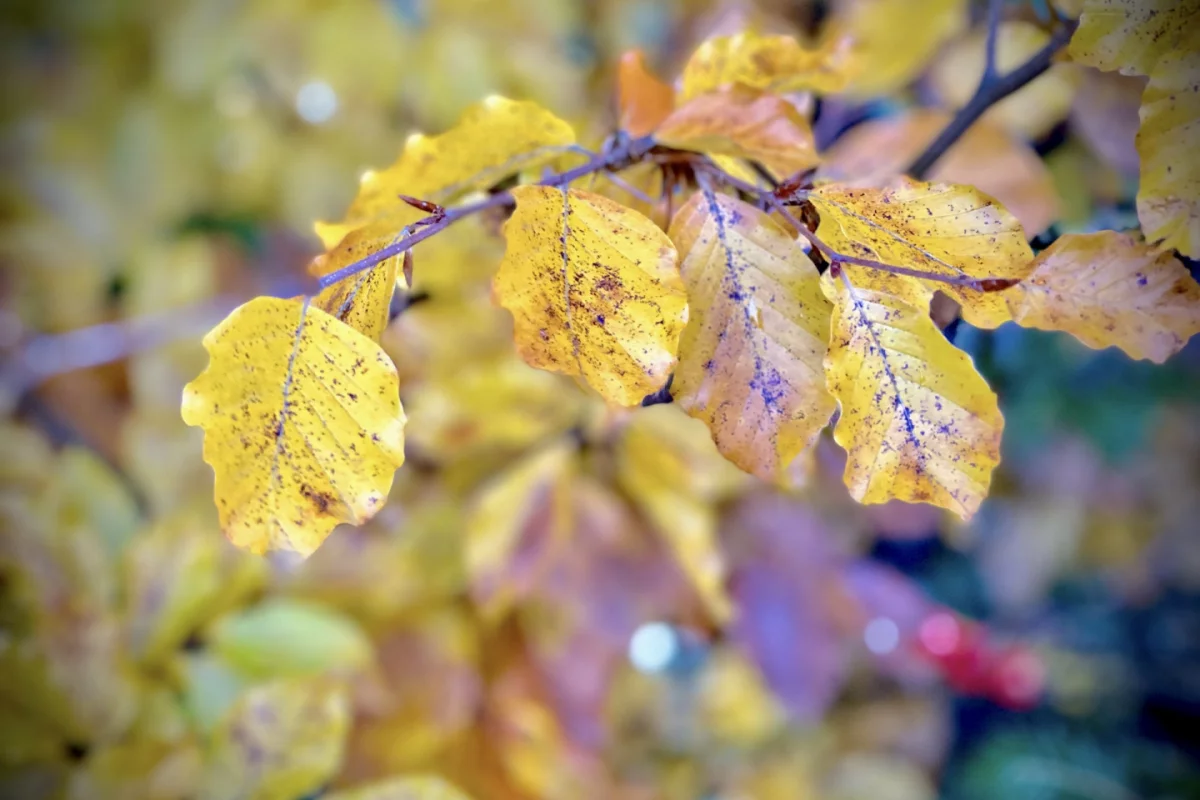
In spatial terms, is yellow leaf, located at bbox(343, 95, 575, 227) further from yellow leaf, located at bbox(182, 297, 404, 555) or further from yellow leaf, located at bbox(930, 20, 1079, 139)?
yellow leaf, located at bbox(930, 20, 1079, 139)

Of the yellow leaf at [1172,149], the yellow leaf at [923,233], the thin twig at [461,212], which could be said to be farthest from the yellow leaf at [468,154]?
the yellow leaf at [1172,149]

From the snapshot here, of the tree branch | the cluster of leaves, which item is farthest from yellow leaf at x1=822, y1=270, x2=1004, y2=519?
the tree branch

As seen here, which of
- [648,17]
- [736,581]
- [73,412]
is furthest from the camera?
[648,17]

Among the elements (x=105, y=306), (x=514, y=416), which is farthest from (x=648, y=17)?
(x=105, y=306)

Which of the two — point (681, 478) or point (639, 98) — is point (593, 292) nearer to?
point (639, 98)

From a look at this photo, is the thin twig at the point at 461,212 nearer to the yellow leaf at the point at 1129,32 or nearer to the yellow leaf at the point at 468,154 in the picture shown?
the yellow leaf at the point at 468,154

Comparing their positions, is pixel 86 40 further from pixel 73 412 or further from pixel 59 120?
pixel 73 412
